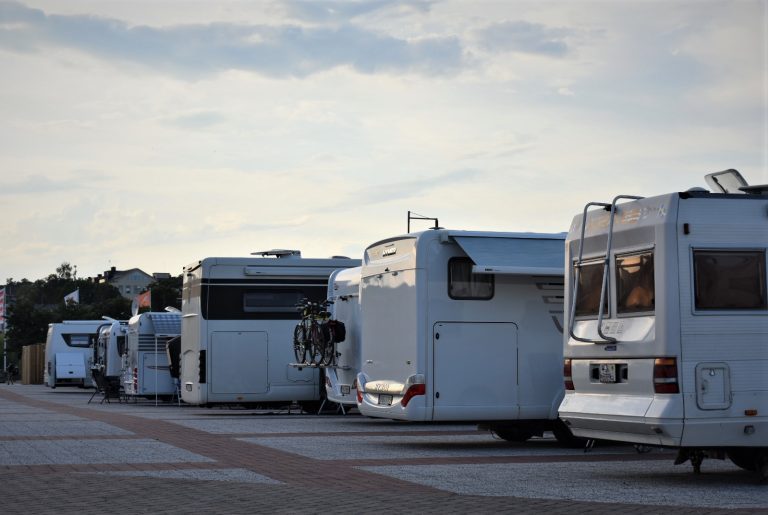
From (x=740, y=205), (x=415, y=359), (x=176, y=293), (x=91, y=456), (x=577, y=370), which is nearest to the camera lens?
(x=740, y=205)

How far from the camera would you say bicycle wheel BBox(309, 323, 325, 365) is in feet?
66.6

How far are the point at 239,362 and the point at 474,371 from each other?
9515 millimetres

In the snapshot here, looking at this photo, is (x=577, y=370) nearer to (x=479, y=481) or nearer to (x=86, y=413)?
(x=479, y=481)

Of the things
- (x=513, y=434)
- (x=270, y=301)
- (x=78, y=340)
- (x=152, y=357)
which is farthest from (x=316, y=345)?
(x=78, y=340)

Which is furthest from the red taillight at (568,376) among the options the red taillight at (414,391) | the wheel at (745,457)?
the red taillight at (414,391)

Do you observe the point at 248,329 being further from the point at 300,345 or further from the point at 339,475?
the point at 339,475

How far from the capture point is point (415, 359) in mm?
14938

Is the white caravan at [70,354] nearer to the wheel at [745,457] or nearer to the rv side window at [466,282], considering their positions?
the rv side window at [466,282]

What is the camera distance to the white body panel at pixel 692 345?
1076 cm

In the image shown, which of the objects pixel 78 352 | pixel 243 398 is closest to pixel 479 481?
pixel 243 398

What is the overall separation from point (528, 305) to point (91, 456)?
568 cm

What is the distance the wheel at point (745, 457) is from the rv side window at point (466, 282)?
4.55 meters

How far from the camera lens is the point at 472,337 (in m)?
15.1

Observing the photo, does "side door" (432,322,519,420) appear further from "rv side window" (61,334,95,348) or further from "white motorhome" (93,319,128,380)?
"rv side window" (61,334,95,348)
